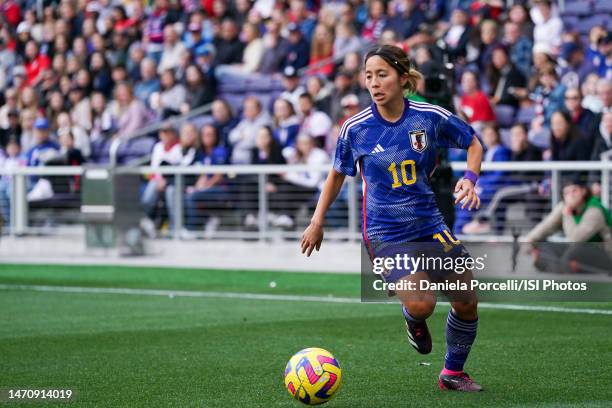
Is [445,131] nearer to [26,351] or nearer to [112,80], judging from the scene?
[26,351]

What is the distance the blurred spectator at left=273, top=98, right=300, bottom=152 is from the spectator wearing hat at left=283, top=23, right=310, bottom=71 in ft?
8.77

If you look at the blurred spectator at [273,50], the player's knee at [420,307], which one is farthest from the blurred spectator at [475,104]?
the player's knee at [420,307]

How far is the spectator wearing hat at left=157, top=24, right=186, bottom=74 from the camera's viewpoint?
23359 millimetres

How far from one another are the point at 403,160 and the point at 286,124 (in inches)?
451

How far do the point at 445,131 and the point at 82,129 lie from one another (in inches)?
616

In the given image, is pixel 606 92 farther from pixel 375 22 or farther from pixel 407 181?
pixel 407 181

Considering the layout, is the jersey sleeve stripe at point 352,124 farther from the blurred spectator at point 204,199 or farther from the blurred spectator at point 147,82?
the blurred spectator at point 147,82

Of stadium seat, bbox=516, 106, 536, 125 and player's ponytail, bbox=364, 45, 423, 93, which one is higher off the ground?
player's ponytail, bbox=364, 45, 423, 93

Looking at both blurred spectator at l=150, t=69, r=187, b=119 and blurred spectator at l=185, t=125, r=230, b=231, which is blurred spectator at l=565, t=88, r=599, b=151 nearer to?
blurred spectator at l=185, t=125, r=230, b=231

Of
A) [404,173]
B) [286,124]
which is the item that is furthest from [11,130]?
[404,173]

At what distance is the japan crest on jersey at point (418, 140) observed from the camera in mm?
7180

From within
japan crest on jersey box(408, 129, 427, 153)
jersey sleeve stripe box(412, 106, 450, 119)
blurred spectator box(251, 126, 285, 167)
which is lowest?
blurred spectator box(251, 126, 285, 167)

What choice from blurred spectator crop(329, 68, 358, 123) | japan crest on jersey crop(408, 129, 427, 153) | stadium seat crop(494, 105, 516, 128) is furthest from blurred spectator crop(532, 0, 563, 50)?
japan crest on jersey crop(408, 129, 427, 153)

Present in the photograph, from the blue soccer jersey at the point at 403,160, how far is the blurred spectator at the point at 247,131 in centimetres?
1149
